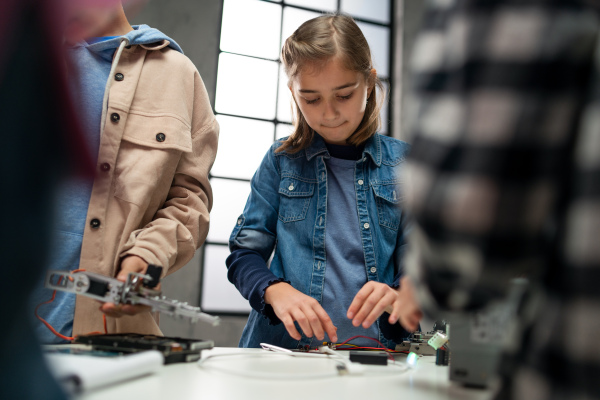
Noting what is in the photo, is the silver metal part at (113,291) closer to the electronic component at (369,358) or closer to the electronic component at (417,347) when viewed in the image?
the electronic component at (369,358)

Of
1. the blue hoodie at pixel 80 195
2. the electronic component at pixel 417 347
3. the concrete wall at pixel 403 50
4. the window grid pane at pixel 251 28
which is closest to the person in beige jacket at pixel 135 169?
the blue hoodie at pixel 80 195

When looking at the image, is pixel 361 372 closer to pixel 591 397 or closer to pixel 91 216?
pixel 591 397

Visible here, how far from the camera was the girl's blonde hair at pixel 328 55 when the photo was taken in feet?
4.10

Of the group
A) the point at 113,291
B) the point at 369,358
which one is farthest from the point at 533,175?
the point at 113,291

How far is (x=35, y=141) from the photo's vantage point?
261mm

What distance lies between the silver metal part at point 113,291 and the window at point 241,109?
90.6 inches

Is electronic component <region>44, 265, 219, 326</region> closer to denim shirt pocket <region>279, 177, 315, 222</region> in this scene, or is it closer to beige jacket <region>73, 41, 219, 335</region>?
beige jacket <region>73, 41, 219, 335</region>

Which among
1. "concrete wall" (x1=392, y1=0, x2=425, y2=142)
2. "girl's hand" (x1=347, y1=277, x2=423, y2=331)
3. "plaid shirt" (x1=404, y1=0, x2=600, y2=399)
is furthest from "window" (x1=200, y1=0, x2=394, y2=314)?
"plaid shirt" (x1=404, y1=0, x2=600, y2=399)

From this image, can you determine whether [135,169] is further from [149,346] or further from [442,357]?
[442,357]

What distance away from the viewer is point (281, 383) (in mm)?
605

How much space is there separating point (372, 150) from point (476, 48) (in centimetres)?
99

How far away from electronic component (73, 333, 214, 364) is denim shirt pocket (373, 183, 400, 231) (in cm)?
67

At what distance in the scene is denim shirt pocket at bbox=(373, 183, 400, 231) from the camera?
127 centimetres

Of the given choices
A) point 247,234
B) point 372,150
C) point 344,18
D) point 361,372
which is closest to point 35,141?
point 361,372
